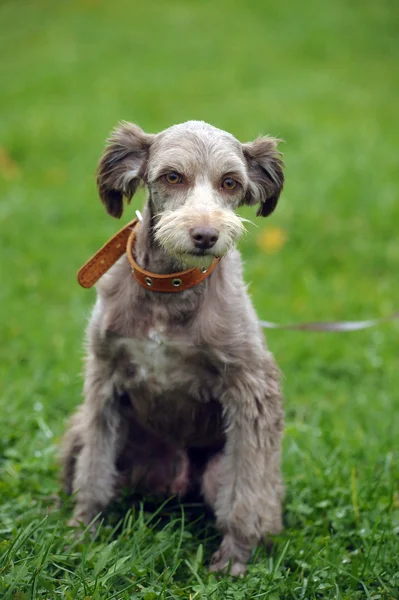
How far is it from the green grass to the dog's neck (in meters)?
1.13

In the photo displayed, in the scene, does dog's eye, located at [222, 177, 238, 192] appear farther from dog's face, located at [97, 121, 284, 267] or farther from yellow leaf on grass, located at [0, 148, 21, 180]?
yellow leaf on grass, located at [0, 148, 21, 180]

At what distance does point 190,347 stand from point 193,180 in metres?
0.73

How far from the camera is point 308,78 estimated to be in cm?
1545

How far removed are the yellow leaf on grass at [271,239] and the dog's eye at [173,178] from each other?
4740 mm

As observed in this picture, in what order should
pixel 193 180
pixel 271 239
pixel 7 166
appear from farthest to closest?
pixel 7 166, pixel 271 239, pixel 193 180

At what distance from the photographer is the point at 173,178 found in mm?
3547

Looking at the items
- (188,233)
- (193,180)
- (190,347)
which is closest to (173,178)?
(193,180)

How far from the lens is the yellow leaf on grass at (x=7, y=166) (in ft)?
33.3

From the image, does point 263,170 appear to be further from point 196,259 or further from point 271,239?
point 271,239

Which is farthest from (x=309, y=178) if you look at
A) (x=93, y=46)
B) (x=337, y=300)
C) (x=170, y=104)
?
(x=93, y=46)

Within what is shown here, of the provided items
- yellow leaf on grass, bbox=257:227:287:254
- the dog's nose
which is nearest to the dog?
the dog's nose

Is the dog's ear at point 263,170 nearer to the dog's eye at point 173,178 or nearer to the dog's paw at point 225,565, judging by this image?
the dog's eye at point 173,178

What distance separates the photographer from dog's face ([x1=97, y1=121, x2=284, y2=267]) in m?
3.31

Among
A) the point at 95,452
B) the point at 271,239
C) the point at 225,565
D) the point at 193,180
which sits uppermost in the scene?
the point at 193,180
